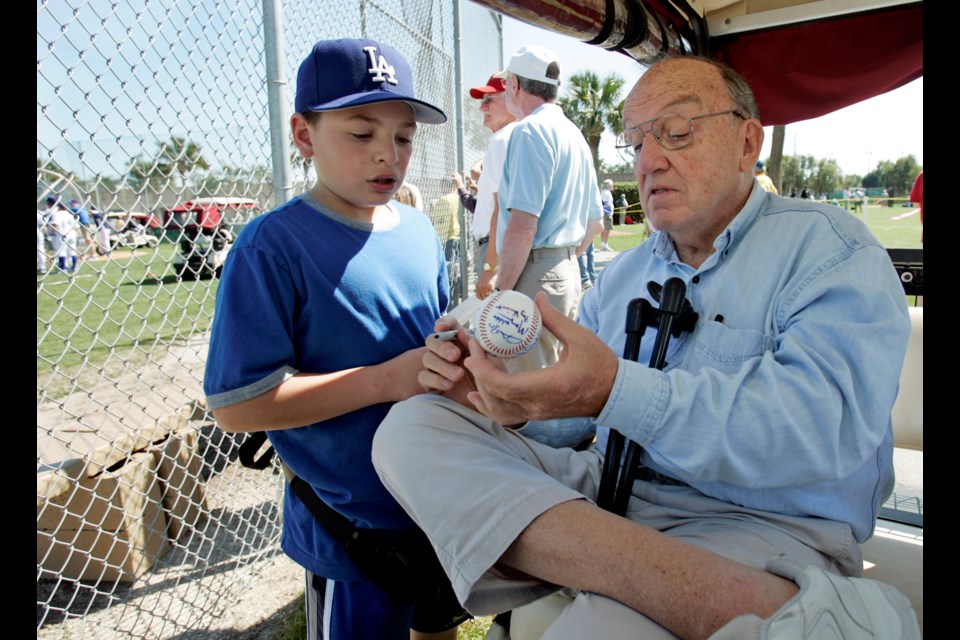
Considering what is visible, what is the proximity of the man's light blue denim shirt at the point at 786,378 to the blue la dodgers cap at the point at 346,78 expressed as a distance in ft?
3.12

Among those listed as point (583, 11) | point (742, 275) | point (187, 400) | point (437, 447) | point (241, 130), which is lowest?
point (187, 400)

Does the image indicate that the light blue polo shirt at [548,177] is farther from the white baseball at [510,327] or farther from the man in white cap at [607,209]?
the man in white cap at [607,209]

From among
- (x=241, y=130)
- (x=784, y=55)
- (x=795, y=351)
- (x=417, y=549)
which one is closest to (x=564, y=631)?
(x=417, y=549)

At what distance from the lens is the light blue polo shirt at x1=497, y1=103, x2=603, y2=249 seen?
340 centimetres

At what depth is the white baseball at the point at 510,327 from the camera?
4.57 feet

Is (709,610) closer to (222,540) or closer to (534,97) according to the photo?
(222,540)

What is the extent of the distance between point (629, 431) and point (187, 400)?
13.1 ft

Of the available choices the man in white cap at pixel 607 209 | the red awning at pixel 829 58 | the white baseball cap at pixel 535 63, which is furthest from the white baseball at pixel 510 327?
the man in white cap at pixel 607 209

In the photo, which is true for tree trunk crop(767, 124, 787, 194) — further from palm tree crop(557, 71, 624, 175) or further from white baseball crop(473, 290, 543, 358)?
palm tree crop(557, 71, 624, 175)

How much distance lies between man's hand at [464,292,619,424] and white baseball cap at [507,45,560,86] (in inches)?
109

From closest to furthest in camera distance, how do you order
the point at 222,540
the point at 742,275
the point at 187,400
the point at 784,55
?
the point at 742,275, the point at 222,540, the point at 784,55, the point at 187,400

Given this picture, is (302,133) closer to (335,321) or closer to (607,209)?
(335,321)

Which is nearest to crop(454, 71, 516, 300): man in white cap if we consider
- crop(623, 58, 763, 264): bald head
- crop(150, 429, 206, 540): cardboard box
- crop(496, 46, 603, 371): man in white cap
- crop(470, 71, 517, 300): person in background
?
crop(470, 71, 517, 300): person in background

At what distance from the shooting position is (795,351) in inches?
50.1
